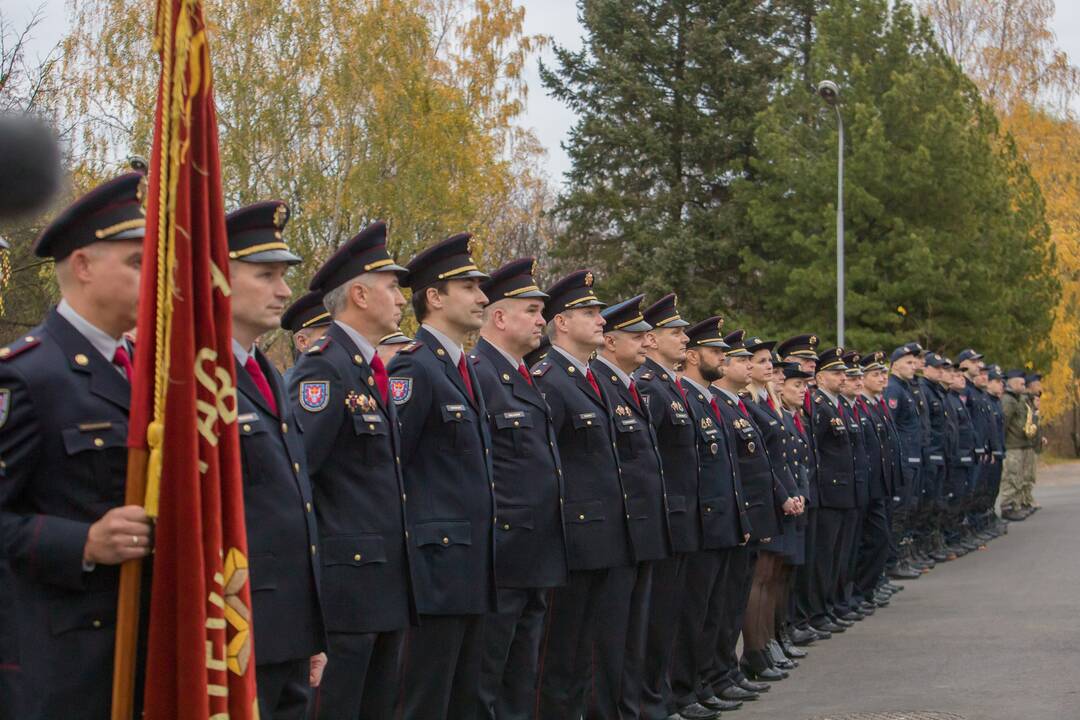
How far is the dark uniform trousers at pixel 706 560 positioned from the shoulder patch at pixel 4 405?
5.51 m

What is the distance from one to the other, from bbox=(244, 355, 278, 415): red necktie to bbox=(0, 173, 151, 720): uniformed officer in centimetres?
78

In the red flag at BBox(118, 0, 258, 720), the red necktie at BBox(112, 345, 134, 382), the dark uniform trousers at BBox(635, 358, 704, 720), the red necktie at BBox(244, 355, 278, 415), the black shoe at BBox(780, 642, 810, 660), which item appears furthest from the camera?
the black shoe at BBox(780, 642, 810, 660)

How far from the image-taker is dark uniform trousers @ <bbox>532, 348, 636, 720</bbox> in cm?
720

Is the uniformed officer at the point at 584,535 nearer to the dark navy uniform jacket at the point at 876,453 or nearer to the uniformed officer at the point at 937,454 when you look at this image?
the dark navy uniform jacket at the point at 876,453

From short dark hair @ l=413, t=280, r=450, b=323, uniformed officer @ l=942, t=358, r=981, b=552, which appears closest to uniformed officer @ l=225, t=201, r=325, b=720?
short dark hair @ l=413, t=280, r=450, b=323

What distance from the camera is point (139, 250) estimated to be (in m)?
3.78

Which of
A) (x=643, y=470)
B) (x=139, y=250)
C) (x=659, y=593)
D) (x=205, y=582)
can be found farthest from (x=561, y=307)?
(x=205, y=582)

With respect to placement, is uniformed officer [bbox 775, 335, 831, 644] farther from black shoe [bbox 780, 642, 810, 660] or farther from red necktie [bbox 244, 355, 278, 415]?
red necktie [bbox 244, 355, 278, 415]

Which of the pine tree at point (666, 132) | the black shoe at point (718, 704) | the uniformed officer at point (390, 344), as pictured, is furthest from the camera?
the pine tree at point (666, 132)

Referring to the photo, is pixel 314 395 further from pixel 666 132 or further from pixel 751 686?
pixel 666 132

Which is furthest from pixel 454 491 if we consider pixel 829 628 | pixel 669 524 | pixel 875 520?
pixel 875 520

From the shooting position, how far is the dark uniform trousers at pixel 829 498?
12.0 meters

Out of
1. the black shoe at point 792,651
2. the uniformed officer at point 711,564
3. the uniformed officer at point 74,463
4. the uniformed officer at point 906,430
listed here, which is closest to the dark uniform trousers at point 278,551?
the uniformed officer at point 74,463

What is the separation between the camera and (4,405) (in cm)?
357
